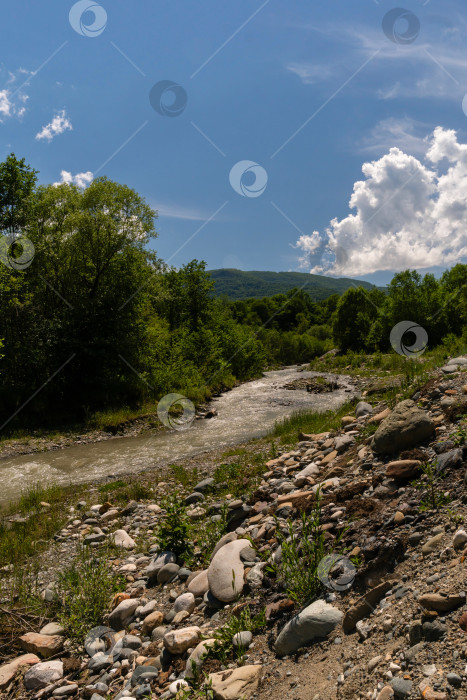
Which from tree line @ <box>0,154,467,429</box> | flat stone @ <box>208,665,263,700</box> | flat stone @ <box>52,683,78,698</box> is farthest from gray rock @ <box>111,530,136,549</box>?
tree line @ <box>0,154,467,429</box>

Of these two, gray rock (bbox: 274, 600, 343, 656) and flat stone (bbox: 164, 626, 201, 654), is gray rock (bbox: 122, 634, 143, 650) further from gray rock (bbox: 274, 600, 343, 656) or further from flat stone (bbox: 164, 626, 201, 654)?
gray rock (bbox: 274, 600, 343, 656)

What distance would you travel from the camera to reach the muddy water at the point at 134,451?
13.4m

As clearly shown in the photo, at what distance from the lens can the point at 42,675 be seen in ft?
13.9

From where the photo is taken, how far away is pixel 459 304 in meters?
39.8

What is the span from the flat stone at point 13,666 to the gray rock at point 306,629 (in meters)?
2.95

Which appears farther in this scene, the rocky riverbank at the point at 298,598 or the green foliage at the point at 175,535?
the green foliage at the point at 175,535

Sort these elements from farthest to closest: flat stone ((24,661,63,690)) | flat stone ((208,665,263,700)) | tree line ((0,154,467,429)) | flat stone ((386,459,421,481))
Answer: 1. tree line ((0,154,467,429))
2. flat stone ((386,459,421,481))
3. flat stone ((24,661,63,690))
4. flat stone ((208,665,263,700))

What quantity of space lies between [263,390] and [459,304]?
74.8ft

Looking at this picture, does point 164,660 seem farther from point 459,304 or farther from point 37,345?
point 459,304

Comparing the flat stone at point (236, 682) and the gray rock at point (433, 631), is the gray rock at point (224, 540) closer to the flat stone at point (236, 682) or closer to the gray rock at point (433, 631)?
the flat stone at point (236, 682)

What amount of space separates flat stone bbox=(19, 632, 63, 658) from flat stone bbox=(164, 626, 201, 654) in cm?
151

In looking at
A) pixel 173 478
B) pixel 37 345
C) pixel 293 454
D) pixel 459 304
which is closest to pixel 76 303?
pixel 37 345

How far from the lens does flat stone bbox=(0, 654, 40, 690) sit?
4.24 m

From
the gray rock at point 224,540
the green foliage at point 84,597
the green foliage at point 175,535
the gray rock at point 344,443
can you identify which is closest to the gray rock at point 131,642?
the green foliage at point 84,597
